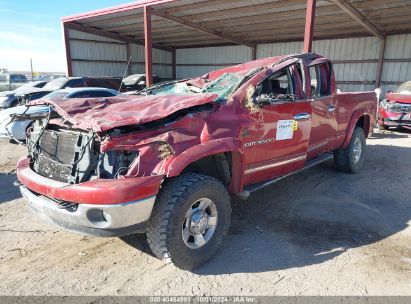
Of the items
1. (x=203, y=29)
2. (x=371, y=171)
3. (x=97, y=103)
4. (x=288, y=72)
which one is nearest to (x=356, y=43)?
(x=203, y=29)

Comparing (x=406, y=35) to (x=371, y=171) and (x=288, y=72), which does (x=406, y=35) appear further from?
(x=288, y=72)

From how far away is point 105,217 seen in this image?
2.69 meters

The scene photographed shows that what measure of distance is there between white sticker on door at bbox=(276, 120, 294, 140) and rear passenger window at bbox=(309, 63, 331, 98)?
107 cm

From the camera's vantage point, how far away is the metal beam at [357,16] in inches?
477

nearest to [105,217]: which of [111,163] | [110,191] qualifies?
[110,191]

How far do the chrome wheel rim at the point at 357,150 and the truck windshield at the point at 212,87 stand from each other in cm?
326

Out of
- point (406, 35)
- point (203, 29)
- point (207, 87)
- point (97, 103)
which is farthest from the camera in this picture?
point (203, 29)


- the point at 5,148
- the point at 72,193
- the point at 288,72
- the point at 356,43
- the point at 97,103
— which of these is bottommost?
the point at 5,148

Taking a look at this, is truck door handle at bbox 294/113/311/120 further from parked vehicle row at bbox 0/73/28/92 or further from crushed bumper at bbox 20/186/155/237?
parked vehicle row at bbox 0/73/28/92

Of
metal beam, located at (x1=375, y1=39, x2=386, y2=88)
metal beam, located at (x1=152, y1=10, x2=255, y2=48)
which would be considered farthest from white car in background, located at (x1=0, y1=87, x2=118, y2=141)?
metal beam, located at (x1=375, y1=39, x2=386, y2=88)

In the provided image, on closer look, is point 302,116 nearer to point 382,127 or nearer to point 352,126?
point 352,126

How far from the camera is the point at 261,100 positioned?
364cm

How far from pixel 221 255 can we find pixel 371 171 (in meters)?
4.31

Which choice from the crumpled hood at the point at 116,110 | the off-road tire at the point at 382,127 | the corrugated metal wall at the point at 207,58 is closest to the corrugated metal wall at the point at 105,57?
the corrugated metal wall at the point at 207,58
